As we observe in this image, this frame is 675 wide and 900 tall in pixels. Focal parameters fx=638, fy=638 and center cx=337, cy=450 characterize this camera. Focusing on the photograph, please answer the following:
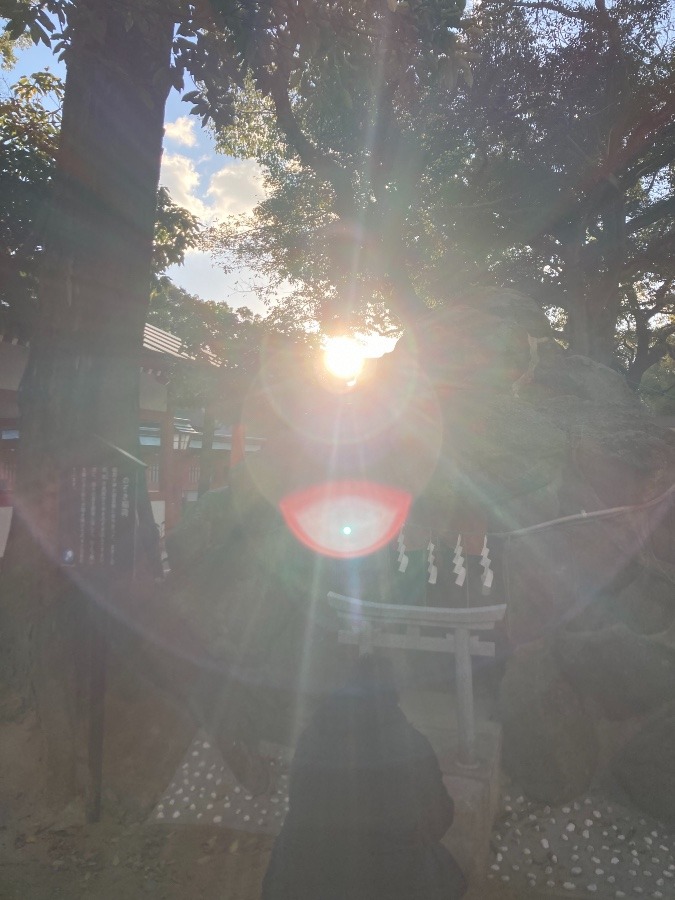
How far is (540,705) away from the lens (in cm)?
506

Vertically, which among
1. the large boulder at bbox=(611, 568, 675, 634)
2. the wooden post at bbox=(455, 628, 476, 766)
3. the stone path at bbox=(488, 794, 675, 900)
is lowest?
the stone path at bbox=(488, 794, 675, 900)

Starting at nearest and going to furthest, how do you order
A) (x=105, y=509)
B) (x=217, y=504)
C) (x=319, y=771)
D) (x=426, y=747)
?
(x=319, y=771) < (x=426, y=747) < (x=105, y=509) < (x=217, y=504)

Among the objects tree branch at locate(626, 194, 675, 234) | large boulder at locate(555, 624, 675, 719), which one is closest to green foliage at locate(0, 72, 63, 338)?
large boulder at locate(555, 624, 675, 719)

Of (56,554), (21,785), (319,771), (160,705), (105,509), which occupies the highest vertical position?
(105,509)

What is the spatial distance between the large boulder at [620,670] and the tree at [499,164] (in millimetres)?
8939

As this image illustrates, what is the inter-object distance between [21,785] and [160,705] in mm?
1032

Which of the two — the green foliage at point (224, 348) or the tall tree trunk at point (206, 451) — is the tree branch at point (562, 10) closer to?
the green foliage at point (224, 348)

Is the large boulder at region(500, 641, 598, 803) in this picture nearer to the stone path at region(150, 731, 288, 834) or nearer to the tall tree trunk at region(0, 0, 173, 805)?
the stone path at region(150, 731, 288, 834)

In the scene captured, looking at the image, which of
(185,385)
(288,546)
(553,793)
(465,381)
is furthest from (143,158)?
(185,385)

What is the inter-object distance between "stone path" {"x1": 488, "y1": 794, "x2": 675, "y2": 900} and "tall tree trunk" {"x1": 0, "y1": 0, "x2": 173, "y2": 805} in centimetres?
304

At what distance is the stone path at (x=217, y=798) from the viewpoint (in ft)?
14.6

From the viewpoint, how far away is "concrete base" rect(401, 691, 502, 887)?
4.07 m

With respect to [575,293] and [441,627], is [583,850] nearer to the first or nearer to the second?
[441,627]

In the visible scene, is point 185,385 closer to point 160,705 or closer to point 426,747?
point 160,705
